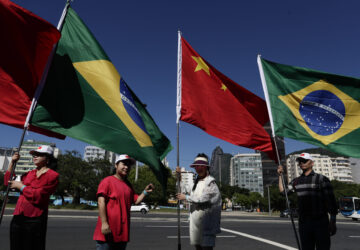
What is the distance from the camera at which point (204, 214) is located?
3752mm

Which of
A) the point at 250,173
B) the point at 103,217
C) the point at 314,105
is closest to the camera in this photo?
the point at 103,217

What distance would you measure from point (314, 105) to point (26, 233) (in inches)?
203

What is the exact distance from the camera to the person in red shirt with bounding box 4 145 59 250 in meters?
3.09

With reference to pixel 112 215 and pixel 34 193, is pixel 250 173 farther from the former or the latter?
pixel 34 193

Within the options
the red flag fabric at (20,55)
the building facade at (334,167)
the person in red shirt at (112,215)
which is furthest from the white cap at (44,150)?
the building facade at (334,167)

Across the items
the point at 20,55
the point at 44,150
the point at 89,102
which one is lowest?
the point at 44,150

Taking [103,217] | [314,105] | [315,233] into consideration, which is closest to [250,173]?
[314,105]

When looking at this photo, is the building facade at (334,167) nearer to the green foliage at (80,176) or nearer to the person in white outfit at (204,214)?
the green foliage at (80,176)

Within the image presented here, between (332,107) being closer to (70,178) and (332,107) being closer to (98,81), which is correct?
(98,81)

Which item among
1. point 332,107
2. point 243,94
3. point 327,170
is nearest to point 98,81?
point 243,94

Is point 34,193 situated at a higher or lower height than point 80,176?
lower

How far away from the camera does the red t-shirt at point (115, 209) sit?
3.06 meters

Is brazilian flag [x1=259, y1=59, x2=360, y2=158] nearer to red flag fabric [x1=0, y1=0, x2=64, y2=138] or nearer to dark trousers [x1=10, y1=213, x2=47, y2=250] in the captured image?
red flag fabric [x1=0, y1=0, x2=64, y2=138]

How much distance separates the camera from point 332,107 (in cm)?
498
